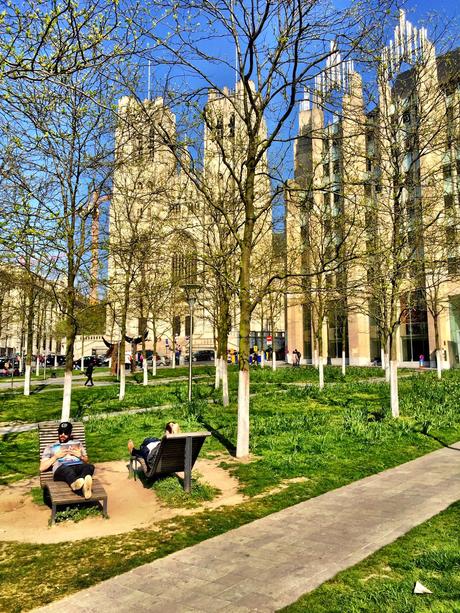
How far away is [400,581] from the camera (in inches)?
170

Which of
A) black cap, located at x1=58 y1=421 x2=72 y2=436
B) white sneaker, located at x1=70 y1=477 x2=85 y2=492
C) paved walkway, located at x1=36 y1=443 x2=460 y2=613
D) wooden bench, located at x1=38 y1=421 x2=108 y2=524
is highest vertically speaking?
black cap, located at x1=58 y1=421 x2=72 y2=436

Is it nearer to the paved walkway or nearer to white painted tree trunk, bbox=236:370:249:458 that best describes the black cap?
the paved walkway

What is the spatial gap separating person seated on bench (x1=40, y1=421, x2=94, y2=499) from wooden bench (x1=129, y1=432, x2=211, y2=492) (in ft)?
3.60

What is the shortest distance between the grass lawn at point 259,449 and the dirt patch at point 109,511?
277 mm

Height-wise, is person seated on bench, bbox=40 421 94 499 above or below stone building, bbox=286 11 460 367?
below

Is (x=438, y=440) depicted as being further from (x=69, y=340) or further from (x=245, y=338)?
(x=69, y=340)

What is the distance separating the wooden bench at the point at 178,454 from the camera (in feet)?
24.5

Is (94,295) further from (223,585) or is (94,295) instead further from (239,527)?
(223,585)

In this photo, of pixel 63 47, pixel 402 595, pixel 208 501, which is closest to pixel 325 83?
pixel 63 47

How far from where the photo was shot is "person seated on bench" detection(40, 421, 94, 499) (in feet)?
21.7

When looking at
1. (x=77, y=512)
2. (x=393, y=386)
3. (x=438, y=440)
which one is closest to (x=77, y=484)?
(x=77, y=512)

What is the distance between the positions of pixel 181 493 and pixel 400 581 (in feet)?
12.9

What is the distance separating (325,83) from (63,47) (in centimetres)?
700

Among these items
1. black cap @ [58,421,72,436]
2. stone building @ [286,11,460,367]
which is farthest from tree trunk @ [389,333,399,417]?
black cap @ [58,421,72,436]
